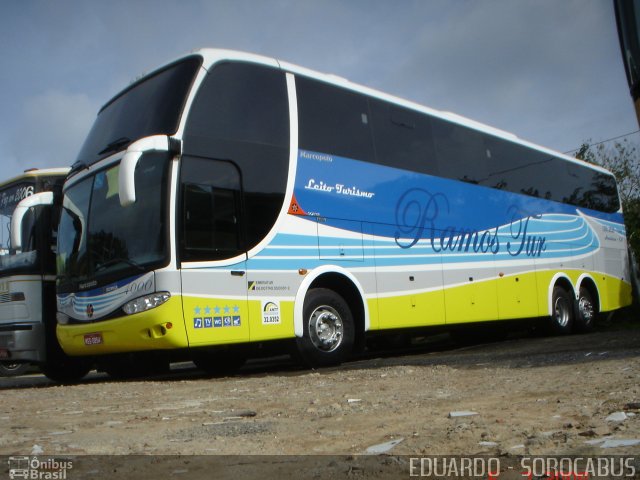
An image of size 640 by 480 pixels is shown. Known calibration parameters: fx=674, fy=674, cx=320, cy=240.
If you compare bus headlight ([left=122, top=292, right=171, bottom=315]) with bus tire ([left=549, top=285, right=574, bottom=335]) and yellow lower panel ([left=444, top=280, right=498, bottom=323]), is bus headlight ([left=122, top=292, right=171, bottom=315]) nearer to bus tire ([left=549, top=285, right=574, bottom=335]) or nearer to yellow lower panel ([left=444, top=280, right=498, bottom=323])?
yellow lower panel ([left=444, top=280, right=498, bottom=323])

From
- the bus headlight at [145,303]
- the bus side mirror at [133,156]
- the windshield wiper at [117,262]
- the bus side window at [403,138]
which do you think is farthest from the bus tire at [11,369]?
the bus side window at [403,138]

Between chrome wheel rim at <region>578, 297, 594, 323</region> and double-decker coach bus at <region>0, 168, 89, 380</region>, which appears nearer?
double-decker coach bus at <region>0, 168, 89, 380</region>

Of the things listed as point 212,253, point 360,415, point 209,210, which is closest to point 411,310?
point 212,253

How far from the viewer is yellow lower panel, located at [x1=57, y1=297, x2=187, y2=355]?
721 cm

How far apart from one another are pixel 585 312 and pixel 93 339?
11713 millimetres

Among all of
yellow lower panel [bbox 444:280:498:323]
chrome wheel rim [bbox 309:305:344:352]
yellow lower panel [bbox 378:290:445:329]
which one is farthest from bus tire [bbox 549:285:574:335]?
chrome wheel rim [bbox 309:305:344:352]

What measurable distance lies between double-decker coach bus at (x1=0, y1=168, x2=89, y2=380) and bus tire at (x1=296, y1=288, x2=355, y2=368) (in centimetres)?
350

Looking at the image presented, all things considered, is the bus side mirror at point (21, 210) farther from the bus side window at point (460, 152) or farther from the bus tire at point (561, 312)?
the bus tire at point (561, 312)

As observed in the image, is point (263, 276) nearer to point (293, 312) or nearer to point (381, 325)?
point (293, 312)

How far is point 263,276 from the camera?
26.5ft

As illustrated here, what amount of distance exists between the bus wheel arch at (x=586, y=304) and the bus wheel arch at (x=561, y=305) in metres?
0.23

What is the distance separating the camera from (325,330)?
886cm

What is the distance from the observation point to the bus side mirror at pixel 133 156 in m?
6.88

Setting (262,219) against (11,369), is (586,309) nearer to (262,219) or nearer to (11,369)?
(262,219)
